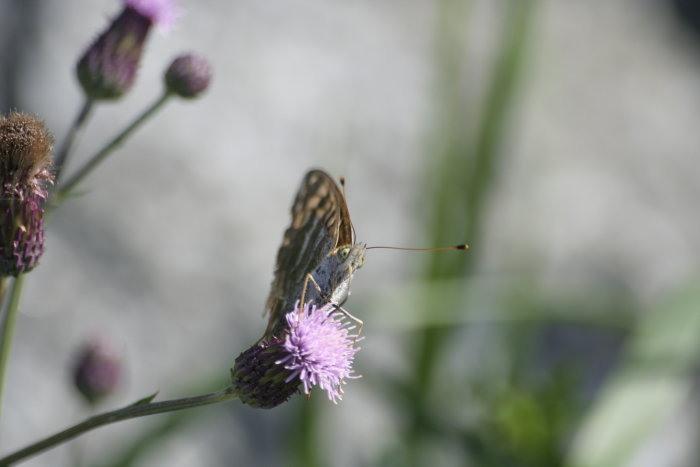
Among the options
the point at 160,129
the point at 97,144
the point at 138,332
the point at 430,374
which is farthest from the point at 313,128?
the point at 430,374

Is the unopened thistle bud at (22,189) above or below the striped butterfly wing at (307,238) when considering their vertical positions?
below

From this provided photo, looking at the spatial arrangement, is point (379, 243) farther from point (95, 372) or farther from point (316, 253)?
point (316, 253)

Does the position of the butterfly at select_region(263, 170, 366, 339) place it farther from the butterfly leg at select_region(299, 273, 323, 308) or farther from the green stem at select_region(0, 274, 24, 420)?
the green stem at select_region(0, 274, 24, 420)

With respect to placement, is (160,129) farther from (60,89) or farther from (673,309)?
(673,309)

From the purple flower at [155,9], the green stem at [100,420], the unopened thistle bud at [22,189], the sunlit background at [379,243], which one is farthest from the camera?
the sunlit background at [379,243]

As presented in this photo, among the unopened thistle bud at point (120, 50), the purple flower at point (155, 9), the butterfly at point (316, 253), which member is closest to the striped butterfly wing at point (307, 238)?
the butterfly at point (316, 253)

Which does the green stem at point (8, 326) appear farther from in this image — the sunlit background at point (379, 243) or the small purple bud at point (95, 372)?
the sunlit background at point (379, 243)
